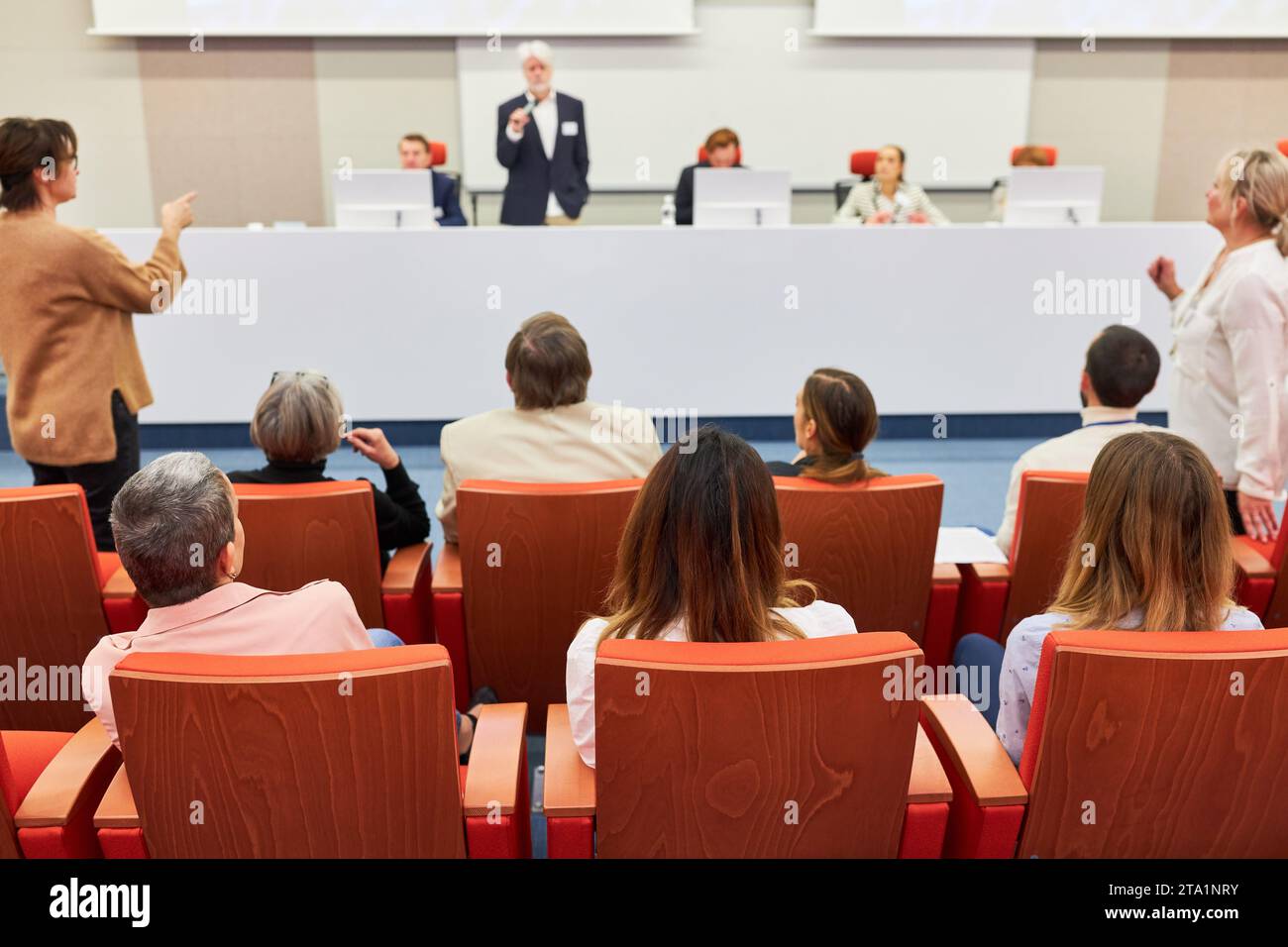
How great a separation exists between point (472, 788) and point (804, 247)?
152 inches

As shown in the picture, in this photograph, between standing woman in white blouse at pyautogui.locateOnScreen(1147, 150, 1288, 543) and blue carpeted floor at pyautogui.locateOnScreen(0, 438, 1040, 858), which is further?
blue carpeted floor at pyautogui.locateOnScreen(0, 438, 1040, 858)

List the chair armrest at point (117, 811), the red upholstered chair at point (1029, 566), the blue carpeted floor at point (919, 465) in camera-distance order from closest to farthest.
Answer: the chair armrest at point (117, 811) → the red upholstered chair at point (1029, 566) → the blue carpeted floor at point (919, 465)

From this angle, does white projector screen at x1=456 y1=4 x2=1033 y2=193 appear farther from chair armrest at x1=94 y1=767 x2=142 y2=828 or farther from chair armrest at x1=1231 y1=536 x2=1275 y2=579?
chair armrest at x1=94 y1=767 x2=142 y2=828

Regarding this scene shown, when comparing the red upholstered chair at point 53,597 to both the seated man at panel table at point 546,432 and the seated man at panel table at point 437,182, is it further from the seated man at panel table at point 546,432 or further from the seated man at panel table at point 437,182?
the seated man at panel table at point 437,182

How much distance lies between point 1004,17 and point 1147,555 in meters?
6.96

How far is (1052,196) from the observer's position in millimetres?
5098

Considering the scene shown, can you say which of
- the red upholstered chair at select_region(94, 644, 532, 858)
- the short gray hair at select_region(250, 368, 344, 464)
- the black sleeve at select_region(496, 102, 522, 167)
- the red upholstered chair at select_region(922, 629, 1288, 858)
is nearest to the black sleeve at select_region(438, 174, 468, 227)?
the black sleeve at select_region(496, 102, 522, 167)

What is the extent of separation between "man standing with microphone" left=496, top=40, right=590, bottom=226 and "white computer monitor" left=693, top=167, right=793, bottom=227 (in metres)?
1.00

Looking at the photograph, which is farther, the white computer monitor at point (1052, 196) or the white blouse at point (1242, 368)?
the white computer monitor at point (1052, 196)

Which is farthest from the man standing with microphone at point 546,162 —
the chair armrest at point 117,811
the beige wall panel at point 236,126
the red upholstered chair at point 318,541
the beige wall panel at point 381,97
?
the chair armrest at point 117,811

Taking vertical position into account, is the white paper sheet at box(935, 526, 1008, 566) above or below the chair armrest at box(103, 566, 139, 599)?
below

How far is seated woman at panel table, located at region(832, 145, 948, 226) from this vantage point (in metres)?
5.83

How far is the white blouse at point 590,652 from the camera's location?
145cm

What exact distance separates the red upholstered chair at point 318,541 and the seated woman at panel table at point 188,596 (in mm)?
493
